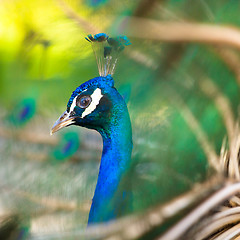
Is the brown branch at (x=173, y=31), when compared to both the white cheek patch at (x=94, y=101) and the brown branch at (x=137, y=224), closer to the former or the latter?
the white cheek patch at (x=94, y=101)

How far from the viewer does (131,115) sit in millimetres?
948

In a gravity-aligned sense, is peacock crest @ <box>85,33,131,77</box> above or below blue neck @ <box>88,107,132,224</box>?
above

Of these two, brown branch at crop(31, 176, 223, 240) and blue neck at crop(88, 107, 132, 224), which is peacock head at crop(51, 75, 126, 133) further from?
brown branch at crop(31, 176, 223, 240)

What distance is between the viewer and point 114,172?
951 millimetres

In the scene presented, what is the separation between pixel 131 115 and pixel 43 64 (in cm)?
27

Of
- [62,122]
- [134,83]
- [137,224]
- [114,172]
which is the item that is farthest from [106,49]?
[137,224]

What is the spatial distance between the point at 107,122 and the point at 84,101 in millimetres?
91

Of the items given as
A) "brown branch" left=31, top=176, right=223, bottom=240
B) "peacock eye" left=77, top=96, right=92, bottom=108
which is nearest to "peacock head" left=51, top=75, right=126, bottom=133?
"peacock eye" left=77, top=96, right=92, bottom=108

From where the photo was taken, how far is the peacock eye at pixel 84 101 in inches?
35.8

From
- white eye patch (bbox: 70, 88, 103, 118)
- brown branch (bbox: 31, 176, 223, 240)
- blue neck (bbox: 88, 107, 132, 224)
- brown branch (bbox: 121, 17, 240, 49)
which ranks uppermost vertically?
brown branch (bbox: 121, 17, 240, 49)

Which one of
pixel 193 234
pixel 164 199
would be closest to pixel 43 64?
pixel 164 199

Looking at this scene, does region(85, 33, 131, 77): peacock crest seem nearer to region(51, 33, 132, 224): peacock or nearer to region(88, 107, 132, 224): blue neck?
region(51, 33, 132, 224): peacock

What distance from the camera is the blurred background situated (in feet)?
2.93

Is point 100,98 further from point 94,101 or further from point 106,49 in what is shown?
point 106,49
